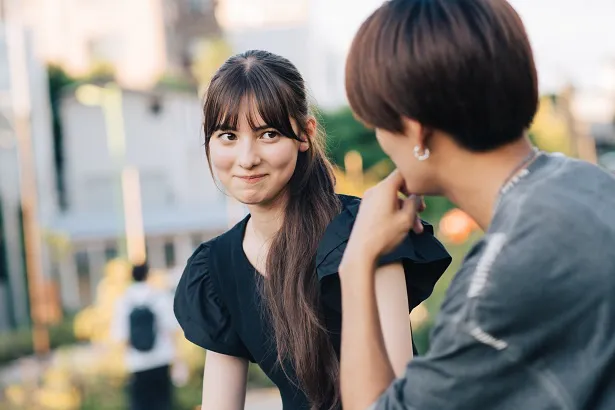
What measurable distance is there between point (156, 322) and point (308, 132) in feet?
20.2

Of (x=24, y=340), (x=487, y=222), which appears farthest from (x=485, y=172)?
(x=24, y=340)

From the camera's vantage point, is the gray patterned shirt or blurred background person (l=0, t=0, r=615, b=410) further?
blurred background person (l=0, t=0, r=615, b=410)

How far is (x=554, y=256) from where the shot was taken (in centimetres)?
130

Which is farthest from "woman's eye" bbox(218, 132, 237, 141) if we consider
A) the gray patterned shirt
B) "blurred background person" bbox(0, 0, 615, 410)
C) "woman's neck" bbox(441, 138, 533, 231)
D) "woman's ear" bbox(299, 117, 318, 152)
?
"blurred background person" bbox(0, 0, 615, 410)

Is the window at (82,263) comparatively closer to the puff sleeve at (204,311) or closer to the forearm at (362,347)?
the puff sleeve at (204,311)

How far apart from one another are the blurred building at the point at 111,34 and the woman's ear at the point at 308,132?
24.4m

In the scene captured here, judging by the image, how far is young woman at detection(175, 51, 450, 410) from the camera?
1999 millimetres

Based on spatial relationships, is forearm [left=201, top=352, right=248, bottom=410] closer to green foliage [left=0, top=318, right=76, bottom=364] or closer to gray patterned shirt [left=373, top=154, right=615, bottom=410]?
gray patterned shirt [left=373, top=154, right=615, bottom=410]

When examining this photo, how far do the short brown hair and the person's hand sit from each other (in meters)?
0.16

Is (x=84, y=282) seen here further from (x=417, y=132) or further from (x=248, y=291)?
(x=417, y=132)

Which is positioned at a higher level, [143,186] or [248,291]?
[248,291]

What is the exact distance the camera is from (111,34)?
2748 cm

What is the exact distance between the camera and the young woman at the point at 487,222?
1.30 meters

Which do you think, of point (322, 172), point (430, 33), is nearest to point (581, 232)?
Result: point (430, 33)
